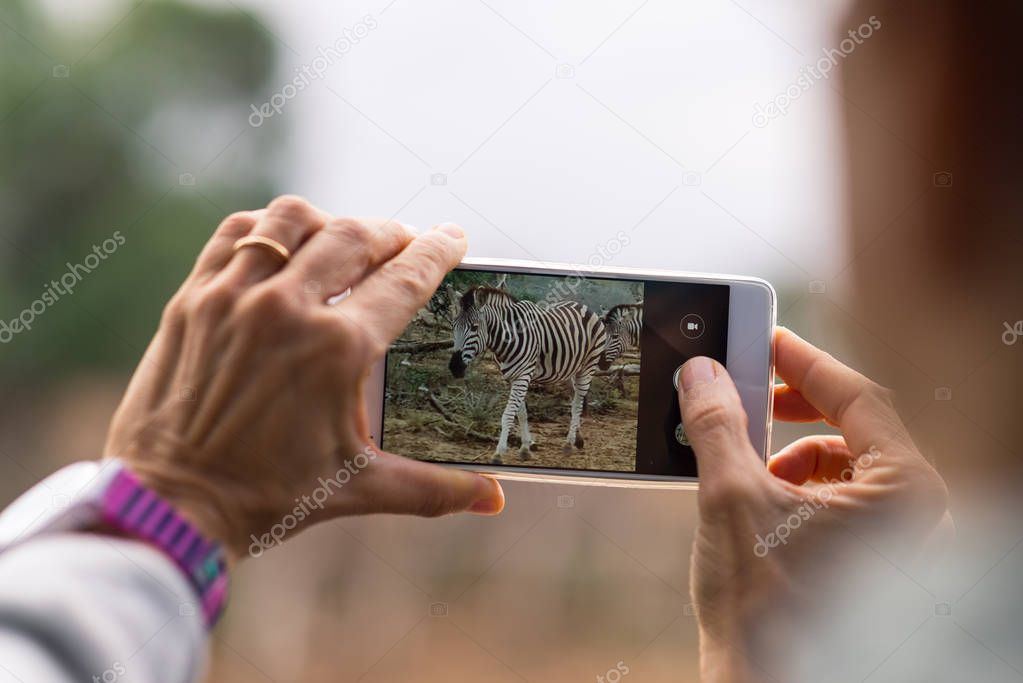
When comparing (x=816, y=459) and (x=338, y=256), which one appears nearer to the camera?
(x=338, y=256)

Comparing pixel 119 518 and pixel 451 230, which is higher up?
pixel 451 230

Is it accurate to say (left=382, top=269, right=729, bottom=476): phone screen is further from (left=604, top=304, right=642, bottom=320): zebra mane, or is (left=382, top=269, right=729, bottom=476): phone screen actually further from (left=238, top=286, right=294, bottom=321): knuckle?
(left=238, top=286, right=294, bottom=321): knuckle

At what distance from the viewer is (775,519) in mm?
560

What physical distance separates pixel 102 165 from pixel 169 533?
852 millimetres

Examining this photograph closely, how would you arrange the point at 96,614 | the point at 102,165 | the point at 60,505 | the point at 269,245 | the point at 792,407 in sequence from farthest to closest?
1. the point at 102,165
2. the point at 792,407
3. the point at 269,245
4. the point at 60,505
5. the point at 96,614

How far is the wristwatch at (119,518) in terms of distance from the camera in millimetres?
486

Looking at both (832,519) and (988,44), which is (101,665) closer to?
(832,519)

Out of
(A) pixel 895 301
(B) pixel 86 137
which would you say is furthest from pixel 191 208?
(A) pixel 895 301

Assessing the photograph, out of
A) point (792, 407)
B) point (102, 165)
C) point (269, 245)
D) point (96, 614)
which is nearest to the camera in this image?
point (96, 614)

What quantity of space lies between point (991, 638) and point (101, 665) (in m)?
1.09

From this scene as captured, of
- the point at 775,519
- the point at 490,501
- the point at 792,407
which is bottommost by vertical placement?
the point at 490,501

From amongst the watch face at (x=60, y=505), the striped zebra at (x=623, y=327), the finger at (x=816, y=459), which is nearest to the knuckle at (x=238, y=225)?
the watch face at (x=60, y=505)

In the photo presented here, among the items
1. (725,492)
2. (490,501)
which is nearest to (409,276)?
(490,501)

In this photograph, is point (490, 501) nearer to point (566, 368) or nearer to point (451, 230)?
point (566, 368)
